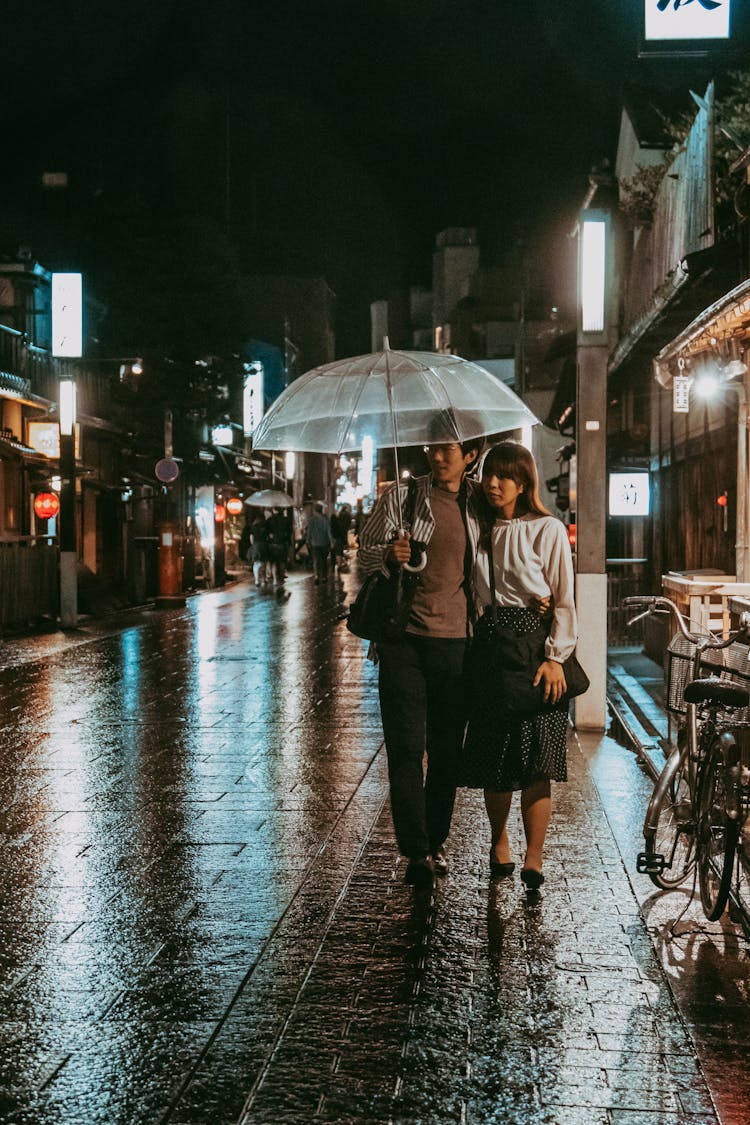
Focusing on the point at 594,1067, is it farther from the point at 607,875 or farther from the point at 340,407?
the point at 340,407

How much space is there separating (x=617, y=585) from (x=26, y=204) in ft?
69.2

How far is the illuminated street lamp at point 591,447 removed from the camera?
35.3 ft

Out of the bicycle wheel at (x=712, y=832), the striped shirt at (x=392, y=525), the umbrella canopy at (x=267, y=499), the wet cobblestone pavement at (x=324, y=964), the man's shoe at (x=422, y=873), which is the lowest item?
the wet cobblestone pavement at (x=324, y=964)

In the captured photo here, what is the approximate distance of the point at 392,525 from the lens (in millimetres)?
5973

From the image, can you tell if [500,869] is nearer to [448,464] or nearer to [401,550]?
[401,550]

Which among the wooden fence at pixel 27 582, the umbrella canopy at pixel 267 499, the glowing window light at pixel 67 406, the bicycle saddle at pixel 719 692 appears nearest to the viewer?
the bicycle saddle at pixel 719 692

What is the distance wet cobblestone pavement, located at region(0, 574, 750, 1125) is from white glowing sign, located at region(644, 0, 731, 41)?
11.8m

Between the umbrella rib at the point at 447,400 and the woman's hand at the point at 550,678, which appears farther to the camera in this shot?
the umbrella rib at the point at 447,400

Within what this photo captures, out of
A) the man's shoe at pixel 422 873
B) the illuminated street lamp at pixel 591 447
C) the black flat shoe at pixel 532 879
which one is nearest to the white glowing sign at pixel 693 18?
the illuminated street lamp at pixel 591 447

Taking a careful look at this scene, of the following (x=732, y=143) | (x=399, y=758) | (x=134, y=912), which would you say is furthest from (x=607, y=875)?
(x=732, y=143)

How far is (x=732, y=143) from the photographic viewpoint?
13727 millimetres

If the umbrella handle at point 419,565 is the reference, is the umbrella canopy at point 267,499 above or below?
above

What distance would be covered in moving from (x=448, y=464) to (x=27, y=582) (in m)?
17.4

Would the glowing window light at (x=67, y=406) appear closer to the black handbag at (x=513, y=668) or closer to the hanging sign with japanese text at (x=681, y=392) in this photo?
the hanging sign with japanese text at (x=681, y=392)
